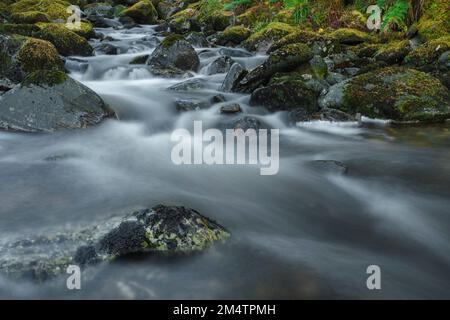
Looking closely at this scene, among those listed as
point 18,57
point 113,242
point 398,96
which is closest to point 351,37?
point 398,96

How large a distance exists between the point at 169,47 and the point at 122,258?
1001 cm

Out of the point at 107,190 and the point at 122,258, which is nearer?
the point at 122,258

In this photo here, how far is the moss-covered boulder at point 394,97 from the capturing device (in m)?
7.62

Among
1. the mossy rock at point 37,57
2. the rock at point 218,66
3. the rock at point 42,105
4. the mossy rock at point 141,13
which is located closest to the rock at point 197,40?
the rock at point 218,66

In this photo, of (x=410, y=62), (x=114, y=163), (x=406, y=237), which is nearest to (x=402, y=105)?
(x=410, y=62)

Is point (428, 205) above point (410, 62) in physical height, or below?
below

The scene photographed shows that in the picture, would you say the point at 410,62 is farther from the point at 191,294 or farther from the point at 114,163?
the point at 191,294

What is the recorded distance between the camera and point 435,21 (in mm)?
12297

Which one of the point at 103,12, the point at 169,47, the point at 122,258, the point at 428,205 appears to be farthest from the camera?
the point at 103,12

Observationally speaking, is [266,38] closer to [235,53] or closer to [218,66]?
[235,53]

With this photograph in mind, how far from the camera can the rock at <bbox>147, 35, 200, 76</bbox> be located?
12.0 m

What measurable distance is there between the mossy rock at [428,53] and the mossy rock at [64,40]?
940 centimetres
